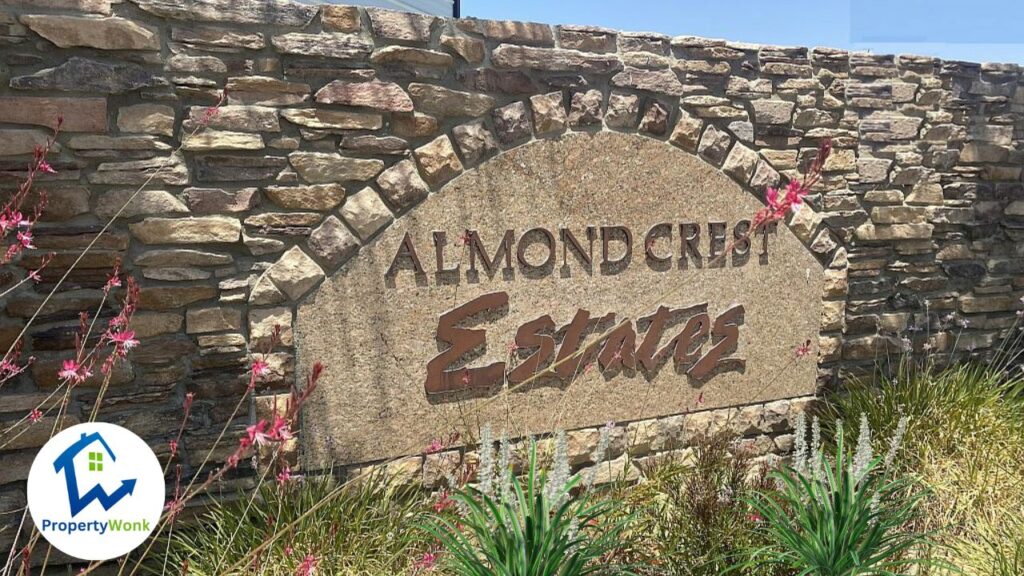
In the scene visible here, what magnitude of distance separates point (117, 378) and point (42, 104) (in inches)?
44.1

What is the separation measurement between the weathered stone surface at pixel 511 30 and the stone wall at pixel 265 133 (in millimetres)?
11

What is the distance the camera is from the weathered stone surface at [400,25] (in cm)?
349

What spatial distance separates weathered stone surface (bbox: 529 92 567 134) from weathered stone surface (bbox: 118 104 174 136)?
166 centimetres

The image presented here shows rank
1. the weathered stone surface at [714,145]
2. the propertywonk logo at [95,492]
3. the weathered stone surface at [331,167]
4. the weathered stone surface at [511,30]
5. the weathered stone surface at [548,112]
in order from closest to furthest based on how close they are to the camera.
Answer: the propertywonk logo at [95,492] → the weathered stone surface at [331,167] → the weathered stone surface at [511,30] → the weathered stone surface at [548,112] → the weathered stone surface at [714,145]

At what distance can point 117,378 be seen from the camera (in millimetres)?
3227

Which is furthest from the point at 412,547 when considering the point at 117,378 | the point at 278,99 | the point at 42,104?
the point at 42,104

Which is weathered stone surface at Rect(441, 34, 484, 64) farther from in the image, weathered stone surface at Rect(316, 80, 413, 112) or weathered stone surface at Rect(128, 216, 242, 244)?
weathered stone surface at Rect(128, 216, 242, 244)

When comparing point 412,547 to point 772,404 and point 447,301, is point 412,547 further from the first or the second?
point 772,404

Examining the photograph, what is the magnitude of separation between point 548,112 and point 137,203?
192cm

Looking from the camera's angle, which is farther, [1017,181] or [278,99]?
[1017,181]

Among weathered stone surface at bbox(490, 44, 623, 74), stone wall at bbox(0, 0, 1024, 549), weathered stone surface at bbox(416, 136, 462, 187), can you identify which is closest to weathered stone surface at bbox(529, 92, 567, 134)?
stone wall at bbox(0, 0, 1024, 549)

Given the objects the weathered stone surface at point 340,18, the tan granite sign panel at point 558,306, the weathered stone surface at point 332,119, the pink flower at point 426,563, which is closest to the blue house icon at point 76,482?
the pink flower at point 426,563

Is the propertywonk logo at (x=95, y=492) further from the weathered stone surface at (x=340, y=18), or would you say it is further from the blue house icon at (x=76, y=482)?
the weathered stone surface at (x=340, y=18)

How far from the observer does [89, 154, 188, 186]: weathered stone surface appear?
3119 millimetres
